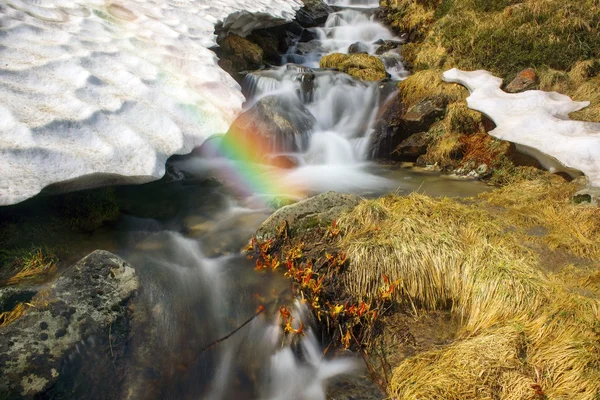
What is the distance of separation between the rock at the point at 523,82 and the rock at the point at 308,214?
233 inches

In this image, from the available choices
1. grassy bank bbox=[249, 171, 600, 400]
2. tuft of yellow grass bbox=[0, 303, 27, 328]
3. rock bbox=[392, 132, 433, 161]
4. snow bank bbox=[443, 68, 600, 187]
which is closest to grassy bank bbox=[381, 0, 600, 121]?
snow bank bbox=[443, 68, 600, 187]

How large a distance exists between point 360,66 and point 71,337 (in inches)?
426

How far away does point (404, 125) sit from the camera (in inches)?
359

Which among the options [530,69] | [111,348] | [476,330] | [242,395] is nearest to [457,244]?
[476,330]

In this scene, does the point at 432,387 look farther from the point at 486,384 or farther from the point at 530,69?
the point at 530,69

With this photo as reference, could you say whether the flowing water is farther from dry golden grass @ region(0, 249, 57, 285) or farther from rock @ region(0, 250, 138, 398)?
dry golden grass @ region(0, 249, 57, 285)

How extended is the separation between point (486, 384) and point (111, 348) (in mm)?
3114

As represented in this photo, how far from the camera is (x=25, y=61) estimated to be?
4555 mm

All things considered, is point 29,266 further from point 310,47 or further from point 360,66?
point 310,47

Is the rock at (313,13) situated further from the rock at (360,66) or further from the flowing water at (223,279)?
the flowing water at (223,279)

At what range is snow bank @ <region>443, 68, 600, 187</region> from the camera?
235 inches

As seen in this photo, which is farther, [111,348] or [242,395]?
[242,395]

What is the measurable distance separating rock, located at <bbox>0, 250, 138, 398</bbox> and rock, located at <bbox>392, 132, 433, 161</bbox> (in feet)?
23.2

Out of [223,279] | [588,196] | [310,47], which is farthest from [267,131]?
[310,47]
